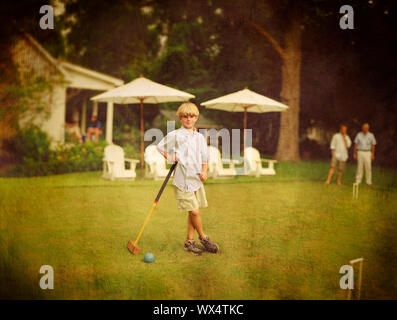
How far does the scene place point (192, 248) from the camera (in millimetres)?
3781

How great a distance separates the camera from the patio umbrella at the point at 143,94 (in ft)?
18.9

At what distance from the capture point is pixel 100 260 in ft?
11.6

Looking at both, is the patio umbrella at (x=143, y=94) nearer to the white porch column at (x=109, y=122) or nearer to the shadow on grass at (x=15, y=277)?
the white porch column at (x=109, y=122)

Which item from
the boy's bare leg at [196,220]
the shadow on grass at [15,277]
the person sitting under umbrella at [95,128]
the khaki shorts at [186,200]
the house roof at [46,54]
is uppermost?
the house roof at [46,54]

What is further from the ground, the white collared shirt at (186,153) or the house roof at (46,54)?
the house roof at (46,54)

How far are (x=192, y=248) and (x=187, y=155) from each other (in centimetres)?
95

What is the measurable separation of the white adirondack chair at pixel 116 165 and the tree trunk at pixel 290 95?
3262mm

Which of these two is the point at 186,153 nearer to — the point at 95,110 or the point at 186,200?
the point at 186,200

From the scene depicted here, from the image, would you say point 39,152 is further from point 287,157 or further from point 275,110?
point 287,157

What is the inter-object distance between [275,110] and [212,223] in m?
2.73

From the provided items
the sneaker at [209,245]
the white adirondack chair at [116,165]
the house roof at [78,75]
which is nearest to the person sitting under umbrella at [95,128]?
the white adirondack chair at [116,165]

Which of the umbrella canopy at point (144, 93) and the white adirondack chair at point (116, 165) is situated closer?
the umbrella canopy at point (144, 93)

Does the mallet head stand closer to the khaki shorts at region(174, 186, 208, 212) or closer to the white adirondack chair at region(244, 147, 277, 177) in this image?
the khaki shorts at region(174, 186, 208, 212)
